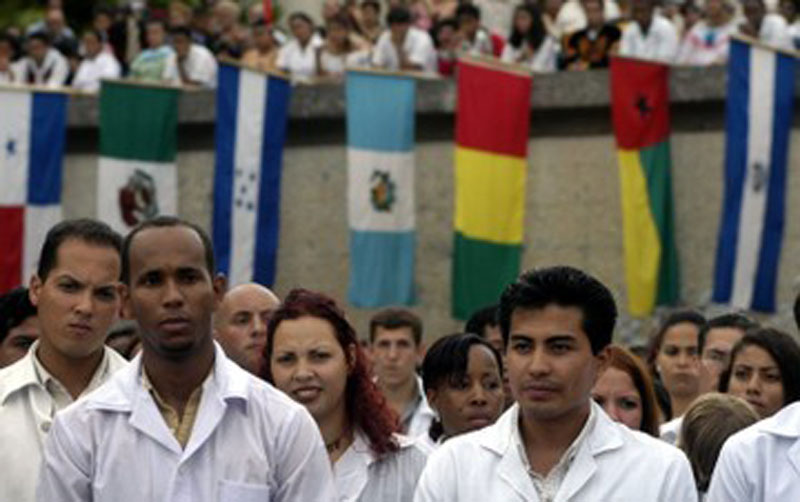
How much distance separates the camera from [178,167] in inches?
1071

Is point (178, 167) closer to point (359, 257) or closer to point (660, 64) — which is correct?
point (359, 257)

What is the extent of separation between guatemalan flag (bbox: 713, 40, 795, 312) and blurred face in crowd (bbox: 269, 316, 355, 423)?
12945 mm

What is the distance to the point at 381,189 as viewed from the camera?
24156 millimetres

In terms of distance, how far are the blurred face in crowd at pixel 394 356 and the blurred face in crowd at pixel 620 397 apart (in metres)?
2.85

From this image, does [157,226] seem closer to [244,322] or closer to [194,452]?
[194,452]

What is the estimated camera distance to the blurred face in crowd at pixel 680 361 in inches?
525

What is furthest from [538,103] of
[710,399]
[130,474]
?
[130,474]

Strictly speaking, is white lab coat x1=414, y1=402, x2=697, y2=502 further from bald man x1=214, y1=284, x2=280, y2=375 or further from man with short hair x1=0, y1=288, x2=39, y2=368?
bald man x1=214, y1=284, x2=280, y2=375

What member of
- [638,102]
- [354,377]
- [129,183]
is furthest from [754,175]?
[354,377]

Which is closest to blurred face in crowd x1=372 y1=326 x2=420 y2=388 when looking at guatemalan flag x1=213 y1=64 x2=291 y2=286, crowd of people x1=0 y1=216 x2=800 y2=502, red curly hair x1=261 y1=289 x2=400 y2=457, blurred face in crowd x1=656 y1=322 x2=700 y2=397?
blurred face in crowd x1=656 y1=322 x2=700 y2=397

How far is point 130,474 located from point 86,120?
2052 centimetres

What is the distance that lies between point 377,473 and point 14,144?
16295mm

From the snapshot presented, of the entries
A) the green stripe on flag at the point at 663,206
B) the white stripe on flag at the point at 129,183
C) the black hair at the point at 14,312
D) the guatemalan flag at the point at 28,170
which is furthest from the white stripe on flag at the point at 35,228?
the black hair at the point at 14,312

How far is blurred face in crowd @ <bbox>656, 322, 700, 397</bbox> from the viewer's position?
525 inches
